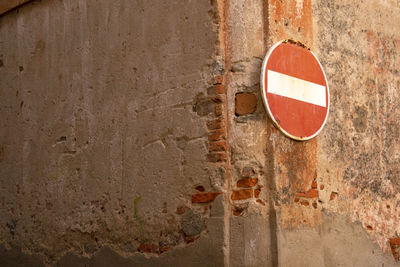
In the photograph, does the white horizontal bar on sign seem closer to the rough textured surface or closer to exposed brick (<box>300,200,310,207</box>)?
exposed brick (<box>300,200,310,207</box>)

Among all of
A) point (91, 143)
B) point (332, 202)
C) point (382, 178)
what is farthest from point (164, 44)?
point (382, 178)

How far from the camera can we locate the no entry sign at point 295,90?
368cm

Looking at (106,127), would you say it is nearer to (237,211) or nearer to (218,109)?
(218,109)

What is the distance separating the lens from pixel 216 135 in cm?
371

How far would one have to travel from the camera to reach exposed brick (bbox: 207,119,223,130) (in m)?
3.71

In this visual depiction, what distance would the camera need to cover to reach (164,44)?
408 centimetres

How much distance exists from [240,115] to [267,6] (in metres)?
0.71

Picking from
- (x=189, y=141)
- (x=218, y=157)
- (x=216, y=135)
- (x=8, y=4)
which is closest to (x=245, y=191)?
(x=218, y=157)

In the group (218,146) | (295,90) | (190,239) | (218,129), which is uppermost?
(295,90)

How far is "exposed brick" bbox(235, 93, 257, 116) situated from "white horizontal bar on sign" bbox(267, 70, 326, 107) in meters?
0.12

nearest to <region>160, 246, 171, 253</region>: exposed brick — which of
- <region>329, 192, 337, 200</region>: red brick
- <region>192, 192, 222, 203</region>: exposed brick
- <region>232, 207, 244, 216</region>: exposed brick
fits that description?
<region>192, 192, 222, 203</region>: exposed brick

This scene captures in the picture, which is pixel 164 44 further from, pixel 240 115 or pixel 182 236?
pixel 182 236

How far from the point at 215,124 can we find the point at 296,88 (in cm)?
57

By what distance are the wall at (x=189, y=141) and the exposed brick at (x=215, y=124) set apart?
0.4 inches
